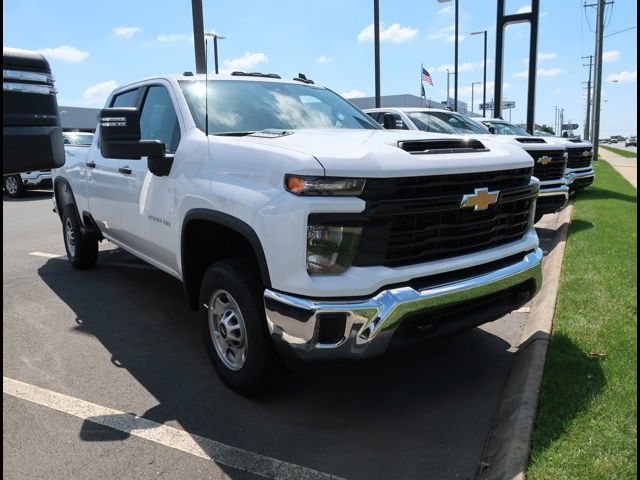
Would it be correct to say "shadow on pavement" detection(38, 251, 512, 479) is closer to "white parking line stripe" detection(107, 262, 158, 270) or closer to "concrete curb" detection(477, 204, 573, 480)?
"concrete curb" detection(477, 204, 573, 480)

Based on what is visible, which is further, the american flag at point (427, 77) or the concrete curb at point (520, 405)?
the american flag at point (427, 77)

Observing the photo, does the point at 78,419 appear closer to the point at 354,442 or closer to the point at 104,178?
the point at 354,442

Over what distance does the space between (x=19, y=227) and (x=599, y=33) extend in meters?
26.9

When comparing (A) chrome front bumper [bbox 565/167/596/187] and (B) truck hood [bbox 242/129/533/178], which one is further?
(A) chrome front bumper [bbox 565/167/596/187]

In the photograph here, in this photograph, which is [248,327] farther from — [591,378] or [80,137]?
[80,137]

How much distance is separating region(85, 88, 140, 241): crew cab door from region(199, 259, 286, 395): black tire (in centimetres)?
189

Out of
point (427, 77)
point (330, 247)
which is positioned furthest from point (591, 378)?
point (427, 77)

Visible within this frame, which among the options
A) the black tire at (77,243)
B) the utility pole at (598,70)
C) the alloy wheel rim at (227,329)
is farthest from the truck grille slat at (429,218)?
the utility pole at (598,70)

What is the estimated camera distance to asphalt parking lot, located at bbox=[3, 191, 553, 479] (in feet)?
9.47

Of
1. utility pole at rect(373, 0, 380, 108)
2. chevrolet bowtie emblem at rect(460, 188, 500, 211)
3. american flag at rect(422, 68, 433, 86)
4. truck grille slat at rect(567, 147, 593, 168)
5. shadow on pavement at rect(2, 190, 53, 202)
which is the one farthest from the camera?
shadow on pavement at rect(2, 190, 53, 202)

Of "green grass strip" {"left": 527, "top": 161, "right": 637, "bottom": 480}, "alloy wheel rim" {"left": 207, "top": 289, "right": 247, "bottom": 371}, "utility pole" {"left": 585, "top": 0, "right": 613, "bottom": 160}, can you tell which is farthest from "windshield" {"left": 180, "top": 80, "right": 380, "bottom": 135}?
"utility pole" {"left": 585, "top": 0, "right": 613, "bottom": 160}

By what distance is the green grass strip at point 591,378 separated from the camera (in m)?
2.56

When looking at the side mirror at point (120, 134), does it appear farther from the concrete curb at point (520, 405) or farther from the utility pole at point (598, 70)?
the utility pole at point (598, 70)

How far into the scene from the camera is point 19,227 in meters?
10.8
